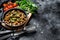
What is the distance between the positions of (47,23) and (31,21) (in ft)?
1.99

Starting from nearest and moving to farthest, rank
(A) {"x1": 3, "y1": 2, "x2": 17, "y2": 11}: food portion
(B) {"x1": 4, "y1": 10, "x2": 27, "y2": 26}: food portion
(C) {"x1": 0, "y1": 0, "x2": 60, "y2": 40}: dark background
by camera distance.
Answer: (C) {"x1": 0, "y1": 0, "x2": 60, "y2": 40}: dark background → (B) {"x1": 4, "y1": 10, "x2": 27, "y2": 26}: food portion → (A) {"x1": 3, "y1": 2, "x2": 17, "y2": 11}: food portion

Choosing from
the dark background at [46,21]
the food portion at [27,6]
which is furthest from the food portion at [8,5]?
the dark background at [46,21]

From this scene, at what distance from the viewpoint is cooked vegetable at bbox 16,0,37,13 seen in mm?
6848

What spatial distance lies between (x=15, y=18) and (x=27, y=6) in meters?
0.92

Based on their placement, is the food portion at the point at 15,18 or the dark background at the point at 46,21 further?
the food portion at the point at 15,18

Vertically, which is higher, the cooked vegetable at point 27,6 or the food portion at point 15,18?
the cooked vegetable at point 27,6

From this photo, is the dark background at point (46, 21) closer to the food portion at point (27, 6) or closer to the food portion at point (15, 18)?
the food portion at point (27, 6)

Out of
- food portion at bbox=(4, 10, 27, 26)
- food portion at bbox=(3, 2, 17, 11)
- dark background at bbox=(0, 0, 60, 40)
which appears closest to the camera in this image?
dark background at bbox=(0, 0, 60, 40)

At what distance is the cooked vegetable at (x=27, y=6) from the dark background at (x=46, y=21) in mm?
247

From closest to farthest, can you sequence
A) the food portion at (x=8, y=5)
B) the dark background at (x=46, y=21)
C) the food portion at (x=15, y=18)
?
1. the dark background at (x=46, y=21)
2. the food portion at (x=15, y=18)
3. the food portion at (x=8, y=5)

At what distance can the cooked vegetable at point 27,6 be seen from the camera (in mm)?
6848

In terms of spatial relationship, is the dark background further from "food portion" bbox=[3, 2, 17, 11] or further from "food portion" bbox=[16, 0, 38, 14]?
"food portion" bbox=[3, 2, 17, 11]

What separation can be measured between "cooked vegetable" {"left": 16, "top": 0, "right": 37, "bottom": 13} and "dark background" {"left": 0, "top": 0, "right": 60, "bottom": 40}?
0.81 ft

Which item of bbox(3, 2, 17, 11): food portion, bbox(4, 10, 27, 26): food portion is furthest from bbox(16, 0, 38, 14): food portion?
bbox(4, 10, 27, 26): food portion
